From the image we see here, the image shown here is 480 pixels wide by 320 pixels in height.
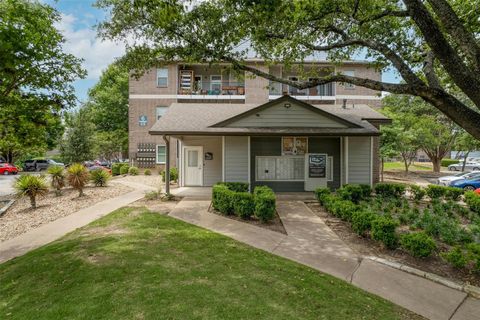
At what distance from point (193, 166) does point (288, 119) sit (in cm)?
624

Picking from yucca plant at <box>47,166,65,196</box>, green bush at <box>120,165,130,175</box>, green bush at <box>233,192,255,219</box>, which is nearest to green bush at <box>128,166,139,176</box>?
green bush at <box>120,165,130,175</box>

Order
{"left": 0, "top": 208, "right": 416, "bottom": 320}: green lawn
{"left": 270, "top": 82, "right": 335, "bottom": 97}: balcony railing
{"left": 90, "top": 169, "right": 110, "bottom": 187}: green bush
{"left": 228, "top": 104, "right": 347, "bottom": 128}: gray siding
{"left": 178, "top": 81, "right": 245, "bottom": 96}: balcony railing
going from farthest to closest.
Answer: {"left": 270, "top": 82, "right": 335, "bottom": 97}: balcony railing < {"left": 178, "top": 81, "right": 245, "bottom": 96}: balcony railing < {"left": 90, "top": 169, "right": 110, "bottom": 187}: green bush < {"left": 228, "top": 104, "right": 347, "bottom": 128}: gray siding < {"left": 0, "top": 208, "right": 416, "bottom": 320}: green lawn

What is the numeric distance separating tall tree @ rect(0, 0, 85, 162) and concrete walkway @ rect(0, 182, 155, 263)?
3436 mm

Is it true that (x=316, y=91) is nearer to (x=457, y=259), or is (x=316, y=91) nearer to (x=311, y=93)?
(x=311, y=93)

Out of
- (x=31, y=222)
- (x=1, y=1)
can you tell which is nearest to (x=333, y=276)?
(x=31, y=222)

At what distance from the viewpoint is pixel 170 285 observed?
168 inches

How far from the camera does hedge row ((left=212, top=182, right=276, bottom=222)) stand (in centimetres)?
818

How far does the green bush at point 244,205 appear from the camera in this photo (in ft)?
28.0

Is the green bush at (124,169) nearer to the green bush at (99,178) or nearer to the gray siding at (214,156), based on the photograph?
the green bush at (99,178)

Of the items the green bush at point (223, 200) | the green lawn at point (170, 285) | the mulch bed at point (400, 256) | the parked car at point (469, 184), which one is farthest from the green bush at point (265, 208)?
the parked car at point (469, 184)

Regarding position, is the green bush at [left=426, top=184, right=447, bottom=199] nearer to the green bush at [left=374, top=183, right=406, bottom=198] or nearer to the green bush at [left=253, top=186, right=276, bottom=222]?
the green bush at [left=374, top=183, right=406, bottom=198]

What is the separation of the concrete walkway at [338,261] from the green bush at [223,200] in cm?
38

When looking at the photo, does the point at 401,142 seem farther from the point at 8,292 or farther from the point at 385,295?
the point at 8,292

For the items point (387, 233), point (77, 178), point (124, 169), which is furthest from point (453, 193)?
point (124, 169)
